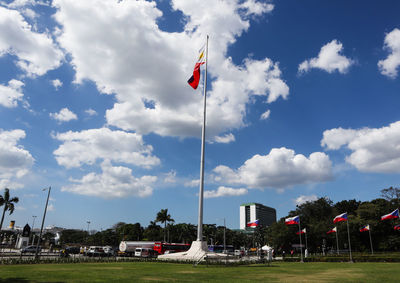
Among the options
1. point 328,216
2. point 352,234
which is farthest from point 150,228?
point 352,234

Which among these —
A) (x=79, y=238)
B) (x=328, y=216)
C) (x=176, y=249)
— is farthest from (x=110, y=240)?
(x=328, y=216)

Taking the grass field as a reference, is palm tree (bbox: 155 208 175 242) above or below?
above

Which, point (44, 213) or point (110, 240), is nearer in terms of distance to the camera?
point (44, 213)

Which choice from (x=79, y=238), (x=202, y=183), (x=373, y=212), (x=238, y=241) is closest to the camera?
(x=202, y=183)

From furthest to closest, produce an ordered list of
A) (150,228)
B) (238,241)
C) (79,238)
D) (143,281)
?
(79,238) < (238,241) < (150,228) < (143,281)

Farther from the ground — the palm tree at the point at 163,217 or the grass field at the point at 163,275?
the palm tree at the point at 163,217

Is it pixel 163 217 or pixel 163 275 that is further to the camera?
pixel 163 217

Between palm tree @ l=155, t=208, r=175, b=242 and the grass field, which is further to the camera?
palm tree @ l=155, t=208, r=175, b=242

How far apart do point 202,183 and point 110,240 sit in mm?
96258

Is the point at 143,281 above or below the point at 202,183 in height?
below

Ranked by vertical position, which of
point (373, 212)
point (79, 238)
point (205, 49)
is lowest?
point (79, 238)

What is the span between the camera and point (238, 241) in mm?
133000

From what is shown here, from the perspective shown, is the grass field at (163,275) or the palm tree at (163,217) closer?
the grass field at (163,275)

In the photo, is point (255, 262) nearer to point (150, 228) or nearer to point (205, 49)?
point (205, 49)
